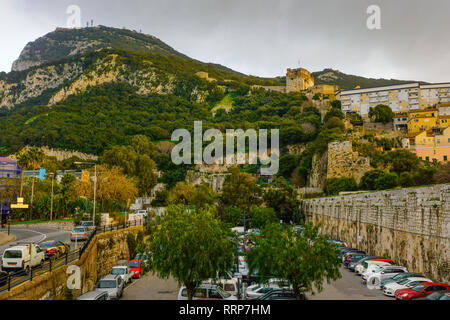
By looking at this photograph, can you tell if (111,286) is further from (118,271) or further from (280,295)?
(280,295)

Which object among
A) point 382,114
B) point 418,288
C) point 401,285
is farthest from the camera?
point 382,114

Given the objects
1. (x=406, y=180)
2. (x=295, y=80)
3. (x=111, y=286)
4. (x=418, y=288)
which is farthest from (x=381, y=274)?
(x=295, y=80)

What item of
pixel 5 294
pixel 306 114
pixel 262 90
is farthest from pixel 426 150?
pixel 262 90

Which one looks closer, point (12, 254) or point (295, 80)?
point (12, 254)

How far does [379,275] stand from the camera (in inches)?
1001

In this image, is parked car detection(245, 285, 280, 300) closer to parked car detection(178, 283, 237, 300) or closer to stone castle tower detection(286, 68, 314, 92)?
parked car detection(178, 283, 237, 300)

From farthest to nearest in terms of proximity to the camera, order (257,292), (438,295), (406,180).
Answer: (406,180), (257,292), (438,295)

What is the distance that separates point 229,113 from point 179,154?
5670cm

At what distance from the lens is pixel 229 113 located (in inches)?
6486

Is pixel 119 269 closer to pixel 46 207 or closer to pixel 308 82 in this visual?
pixel 46 207

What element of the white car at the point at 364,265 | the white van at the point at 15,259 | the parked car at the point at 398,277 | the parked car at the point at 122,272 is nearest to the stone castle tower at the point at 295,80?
the white car at the point at 364,265

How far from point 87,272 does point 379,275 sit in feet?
61.8

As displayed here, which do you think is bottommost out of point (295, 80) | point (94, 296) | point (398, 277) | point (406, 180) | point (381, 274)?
point (381, 274)

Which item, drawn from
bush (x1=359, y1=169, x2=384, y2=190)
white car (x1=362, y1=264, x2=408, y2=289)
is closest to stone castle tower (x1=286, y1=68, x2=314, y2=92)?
bush (x1=359, y1=169, x2=384, y2=190)
